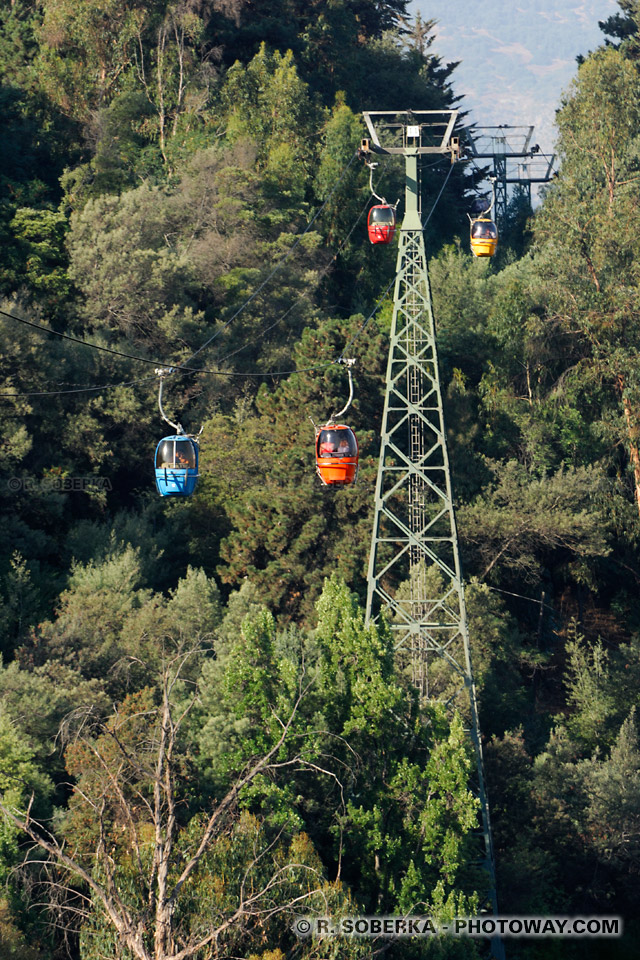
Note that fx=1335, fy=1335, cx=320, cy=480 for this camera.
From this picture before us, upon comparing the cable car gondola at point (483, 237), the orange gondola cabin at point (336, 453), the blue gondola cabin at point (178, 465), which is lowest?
the blue gondola cabin at point (178, 465)

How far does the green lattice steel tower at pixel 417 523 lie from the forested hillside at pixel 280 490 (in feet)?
3.76

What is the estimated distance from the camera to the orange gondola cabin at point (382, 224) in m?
38.7

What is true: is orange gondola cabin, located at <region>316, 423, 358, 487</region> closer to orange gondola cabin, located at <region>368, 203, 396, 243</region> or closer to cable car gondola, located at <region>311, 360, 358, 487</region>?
cable car gondola, located at <region>311, 360, 358, 487</region>

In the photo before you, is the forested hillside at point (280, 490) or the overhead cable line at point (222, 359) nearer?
the forested hillside at point (280, 490)

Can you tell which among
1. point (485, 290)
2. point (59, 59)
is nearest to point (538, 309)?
point (485, 290)

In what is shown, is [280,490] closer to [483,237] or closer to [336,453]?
[483,237]

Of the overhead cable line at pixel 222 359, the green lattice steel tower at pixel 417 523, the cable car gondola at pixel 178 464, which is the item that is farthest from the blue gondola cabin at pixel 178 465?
the overhead cable line at pixel 222 359

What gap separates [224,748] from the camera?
3322 cm

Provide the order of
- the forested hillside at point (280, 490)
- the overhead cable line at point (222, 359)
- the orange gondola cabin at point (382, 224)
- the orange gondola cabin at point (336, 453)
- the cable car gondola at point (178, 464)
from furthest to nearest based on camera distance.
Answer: the overhead cable line at point (222, 359) < the orange gondola cabin at point (382, 224) < the forested hillside at point (280, 490) < the orange gondola cabin at point (336, 453) < the cable car gondola at point (178, 464)

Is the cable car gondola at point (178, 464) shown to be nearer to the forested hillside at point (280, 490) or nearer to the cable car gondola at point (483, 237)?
the forested hillside at point (280, 490)

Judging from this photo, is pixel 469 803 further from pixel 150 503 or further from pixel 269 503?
pixel 150 503

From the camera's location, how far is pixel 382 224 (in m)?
38.9

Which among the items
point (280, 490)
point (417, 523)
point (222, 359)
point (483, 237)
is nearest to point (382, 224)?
point (483, 237)

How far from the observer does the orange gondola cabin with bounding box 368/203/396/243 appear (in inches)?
1523
